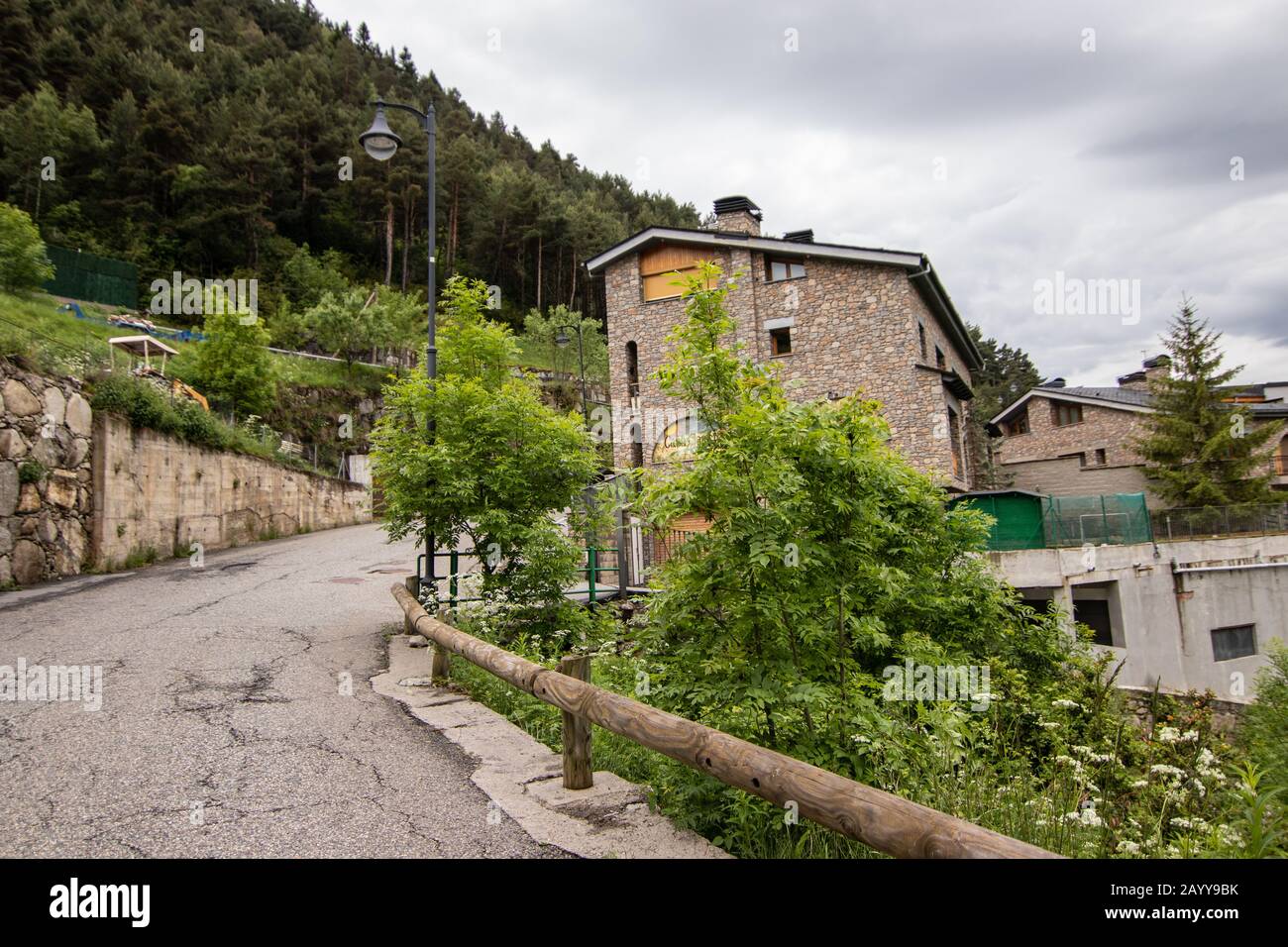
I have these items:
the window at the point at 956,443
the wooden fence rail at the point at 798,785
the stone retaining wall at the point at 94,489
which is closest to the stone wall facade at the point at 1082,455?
the window at the point at 956,443

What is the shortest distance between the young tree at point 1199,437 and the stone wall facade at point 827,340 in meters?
9.18

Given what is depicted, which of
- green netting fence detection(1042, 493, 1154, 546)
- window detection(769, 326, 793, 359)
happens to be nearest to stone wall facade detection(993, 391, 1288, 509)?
green netting fence detection(1042, 493, 1154, 546)

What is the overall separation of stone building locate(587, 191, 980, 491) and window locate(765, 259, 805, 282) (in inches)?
1.3

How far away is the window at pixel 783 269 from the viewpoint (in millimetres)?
22734

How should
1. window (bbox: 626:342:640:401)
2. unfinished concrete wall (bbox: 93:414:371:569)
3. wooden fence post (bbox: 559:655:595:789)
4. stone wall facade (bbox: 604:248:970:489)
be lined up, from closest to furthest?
1. wooden fence post (bbox: 559:655:595:789)
2. unfinished concrete wall (bbox: 93:414:371:569)
3. stone wall facade (bbox: 604:248:970:489)
4. window (bbox: 626:342:640:401)

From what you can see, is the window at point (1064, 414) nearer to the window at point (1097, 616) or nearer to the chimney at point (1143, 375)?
the chimney at point (1143, 375)

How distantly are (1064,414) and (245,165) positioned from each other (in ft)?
176

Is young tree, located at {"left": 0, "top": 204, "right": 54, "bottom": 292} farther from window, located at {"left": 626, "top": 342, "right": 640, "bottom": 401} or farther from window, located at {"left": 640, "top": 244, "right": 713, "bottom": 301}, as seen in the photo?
window, located at {"left": 640, "top": 244, "right": 713, "bottom": 301}

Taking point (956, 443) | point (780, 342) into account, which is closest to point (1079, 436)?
point (956, 443)

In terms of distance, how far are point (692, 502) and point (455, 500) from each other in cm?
554

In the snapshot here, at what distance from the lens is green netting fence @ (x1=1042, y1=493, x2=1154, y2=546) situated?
19.7 metres

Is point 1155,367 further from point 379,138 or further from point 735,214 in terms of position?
point 379,138
